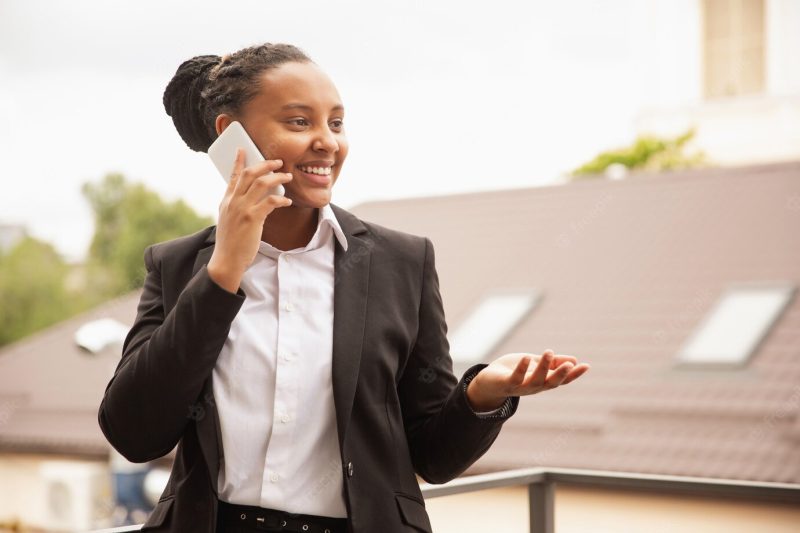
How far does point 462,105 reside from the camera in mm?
27781

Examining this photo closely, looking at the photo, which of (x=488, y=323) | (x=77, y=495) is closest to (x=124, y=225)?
(x=77, y=495)

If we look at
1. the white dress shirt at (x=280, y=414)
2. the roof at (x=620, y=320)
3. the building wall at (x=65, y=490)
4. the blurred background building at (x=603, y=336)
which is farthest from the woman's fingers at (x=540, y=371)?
the building wall at (x=65, y=490)

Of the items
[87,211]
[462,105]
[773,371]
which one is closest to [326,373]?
[773,371]

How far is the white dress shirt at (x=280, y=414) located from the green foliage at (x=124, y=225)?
3364cm

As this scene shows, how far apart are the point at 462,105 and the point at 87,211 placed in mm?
17723

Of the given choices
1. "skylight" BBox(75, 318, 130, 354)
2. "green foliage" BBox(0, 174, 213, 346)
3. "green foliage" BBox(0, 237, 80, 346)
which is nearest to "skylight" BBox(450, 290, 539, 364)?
"skylight" BBox(75, 318, 130, 354)

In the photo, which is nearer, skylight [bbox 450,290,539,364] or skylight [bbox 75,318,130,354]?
skylight [bbox 75,318,130,354]

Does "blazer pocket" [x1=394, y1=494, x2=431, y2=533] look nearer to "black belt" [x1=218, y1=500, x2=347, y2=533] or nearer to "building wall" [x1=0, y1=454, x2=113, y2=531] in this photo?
"black belt" [x1=218, y1=500, x2=347, y2=533]

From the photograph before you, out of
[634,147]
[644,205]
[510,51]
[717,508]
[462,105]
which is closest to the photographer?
[717,508]

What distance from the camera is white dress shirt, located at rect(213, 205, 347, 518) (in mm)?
1124

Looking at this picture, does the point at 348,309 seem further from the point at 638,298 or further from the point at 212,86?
the point at 638,298

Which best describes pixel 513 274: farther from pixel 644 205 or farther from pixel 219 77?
pixel 219 77

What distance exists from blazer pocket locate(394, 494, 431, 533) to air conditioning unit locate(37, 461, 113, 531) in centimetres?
959

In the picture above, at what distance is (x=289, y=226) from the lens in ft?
4.03
